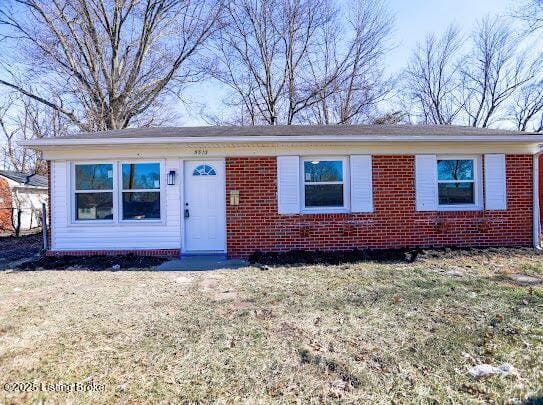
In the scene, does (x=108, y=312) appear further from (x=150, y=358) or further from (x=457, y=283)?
(x=457, y=283)

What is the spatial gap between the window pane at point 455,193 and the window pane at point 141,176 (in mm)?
6655

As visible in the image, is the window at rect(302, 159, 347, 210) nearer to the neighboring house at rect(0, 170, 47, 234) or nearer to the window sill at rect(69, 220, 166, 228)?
the window sill at rect(69, 220, 166, 228)

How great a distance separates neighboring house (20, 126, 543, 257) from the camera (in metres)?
8.09

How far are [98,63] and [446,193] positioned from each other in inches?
778

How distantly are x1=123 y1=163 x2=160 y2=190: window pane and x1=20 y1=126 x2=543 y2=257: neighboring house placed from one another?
23mm

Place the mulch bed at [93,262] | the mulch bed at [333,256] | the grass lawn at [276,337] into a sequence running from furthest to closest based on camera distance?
the mulch bed at [333,256], the mulch bed at [93,262], the grass lawn at [276,337]

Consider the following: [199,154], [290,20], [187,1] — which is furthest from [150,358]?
[290,20]

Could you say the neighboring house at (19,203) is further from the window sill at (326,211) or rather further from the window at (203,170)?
the window sill at (326,211)

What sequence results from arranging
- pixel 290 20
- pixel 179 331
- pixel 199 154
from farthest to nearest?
pixel 290 20 → pixel 199 154 → pixel 179 331

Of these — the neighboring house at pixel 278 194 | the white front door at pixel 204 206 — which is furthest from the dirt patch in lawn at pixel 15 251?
the white front door at pixel 204 206

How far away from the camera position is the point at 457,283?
5645 millimetres

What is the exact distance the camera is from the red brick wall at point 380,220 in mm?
8109

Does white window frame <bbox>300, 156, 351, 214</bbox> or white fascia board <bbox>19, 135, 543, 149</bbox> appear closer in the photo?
white fascia board <bbox>19, 135, 543, 149</bbox>

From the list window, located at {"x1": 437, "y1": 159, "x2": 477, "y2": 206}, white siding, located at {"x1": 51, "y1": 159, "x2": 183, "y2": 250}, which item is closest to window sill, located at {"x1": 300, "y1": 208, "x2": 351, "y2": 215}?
window, located at {"x1": 437, "y1": 159, "x2": 477, "y2": 206}
